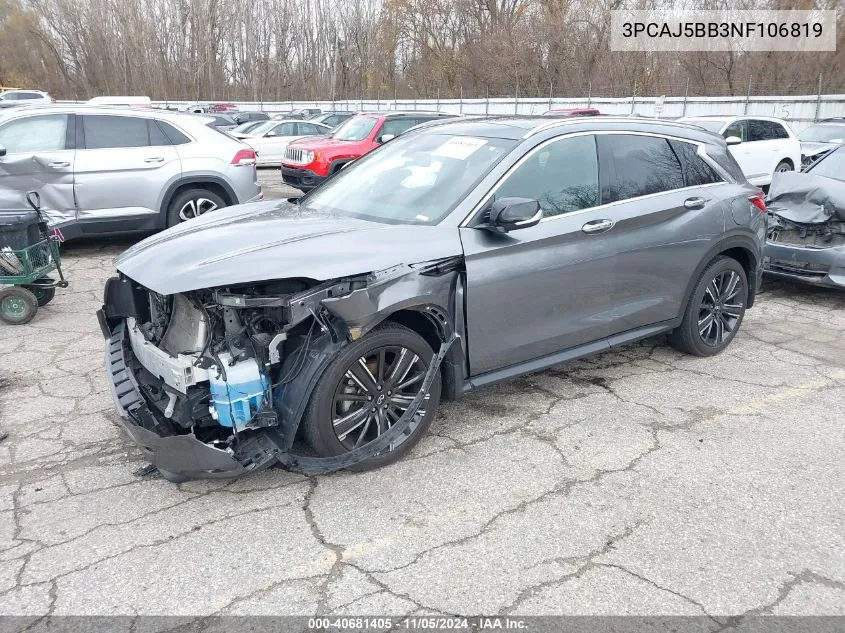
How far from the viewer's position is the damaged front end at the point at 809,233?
22.7 feet

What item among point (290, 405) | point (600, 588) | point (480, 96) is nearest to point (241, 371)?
point (290, 405)

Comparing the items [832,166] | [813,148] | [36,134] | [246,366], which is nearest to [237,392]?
[246,366]

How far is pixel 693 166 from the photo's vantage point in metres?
5.09

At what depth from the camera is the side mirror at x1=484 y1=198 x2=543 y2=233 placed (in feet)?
12.2

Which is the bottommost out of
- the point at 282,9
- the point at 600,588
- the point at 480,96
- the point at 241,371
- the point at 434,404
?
the point at 600,588

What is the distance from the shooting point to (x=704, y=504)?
340 centimetres

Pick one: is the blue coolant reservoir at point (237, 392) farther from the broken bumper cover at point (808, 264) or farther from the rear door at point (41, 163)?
the rear door at point (41, 163)

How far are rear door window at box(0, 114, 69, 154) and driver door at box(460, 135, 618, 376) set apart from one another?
6.56 m

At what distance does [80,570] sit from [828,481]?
3682 millimetres

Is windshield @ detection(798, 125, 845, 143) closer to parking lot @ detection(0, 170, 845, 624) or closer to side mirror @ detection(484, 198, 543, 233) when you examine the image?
parking lot @ detection(0, 170, 845, 624)

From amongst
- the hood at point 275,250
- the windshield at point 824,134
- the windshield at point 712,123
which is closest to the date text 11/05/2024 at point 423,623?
the hood at point 275,250

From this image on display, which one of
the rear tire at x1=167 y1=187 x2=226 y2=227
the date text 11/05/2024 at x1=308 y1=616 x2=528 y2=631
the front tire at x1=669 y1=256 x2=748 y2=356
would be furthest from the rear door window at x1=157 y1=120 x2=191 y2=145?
the date text 11/05/2024 at x1=308 y1=616 x2=528 y2=631

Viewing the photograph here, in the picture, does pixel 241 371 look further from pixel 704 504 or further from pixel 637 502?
pixel 704 504

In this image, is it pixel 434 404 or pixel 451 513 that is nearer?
pixel 451 513
